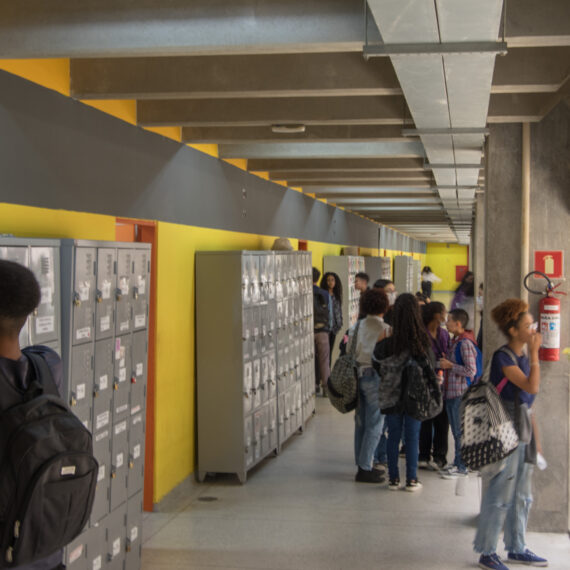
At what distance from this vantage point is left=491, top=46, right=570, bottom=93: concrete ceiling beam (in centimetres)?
425

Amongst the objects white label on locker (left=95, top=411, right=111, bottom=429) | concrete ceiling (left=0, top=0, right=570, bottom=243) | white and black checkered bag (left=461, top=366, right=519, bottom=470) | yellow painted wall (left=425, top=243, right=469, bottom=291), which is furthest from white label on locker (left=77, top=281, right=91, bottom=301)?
yellow painted wall (left=425, top=243, right=469, bottom=291)

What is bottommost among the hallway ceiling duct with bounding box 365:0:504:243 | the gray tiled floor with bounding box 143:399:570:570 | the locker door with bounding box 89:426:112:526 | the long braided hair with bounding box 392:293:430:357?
the gray tiled floor with bounding box 143:399:570:570

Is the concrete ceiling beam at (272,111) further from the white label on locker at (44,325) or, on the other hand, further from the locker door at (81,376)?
the white label on locker at (44,325)

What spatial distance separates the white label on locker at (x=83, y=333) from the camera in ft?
12.7

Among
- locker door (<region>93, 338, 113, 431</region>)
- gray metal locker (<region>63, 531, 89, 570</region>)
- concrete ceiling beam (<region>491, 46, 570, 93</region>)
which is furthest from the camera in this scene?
concrete ceiling beam (<region>491, 46, 570, 93</region>)

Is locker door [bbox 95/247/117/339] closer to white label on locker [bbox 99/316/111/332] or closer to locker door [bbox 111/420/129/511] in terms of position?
white label on locker [bbox 99/316/111/332]

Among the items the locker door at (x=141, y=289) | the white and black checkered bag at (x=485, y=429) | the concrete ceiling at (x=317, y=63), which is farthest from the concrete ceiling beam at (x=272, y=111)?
the white and black checkered bag at (x=485, y=429)

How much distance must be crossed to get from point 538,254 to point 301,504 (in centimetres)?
262

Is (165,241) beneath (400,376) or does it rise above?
above

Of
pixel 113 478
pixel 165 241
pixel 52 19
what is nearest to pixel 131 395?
pixel 113 478

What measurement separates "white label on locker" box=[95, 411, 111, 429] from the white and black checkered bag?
6.49 feet

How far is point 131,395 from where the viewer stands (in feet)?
14.7

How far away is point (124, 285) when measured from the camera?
436 centimetres

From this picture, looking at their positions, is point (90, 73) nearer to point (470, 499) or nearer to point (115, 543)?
point (115, 543)
